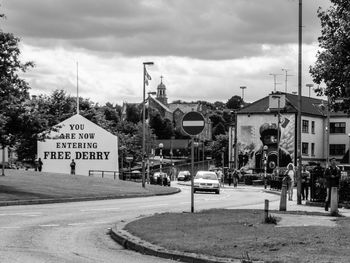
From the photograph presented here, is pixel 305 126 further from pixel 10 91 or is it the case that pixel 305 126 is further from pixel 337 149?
pixel 10 91

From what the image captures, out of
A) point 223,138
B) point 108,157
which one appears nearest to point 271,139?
point 108,157

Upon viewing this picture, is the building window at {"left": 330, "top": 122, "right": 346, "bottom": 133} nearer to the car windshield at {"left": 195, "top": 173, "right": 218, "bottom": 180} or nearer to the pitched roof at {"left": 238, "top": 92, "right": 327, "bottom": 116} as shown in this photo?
the pitched roof at {"left": 238, "top": 92, "right": 327, "bottom": 116}

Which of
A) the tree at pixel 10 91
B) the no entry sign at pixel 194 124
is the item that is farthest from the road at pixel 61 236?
the tree at pixel 10 91

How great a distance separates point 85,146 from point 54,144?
3.27 meters

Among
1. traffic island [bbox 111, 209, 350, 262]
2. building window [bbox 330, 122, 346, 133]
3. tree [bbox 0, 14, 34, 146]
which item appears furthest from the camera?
building window [bbox 330, 122, 346, 133]

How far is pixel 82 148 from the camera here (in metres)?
60.5

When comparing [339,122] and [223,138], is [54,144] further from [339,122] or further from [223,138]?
[223,138]

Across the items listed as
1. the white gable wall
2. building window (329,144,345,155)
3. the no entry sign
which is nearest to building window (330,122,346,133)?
building window (329,144,345,155)

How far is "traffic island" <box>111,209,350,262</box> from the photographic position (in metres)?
10.4

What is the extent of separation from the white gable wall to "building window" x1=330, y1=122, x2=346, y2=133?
42648 millimetres

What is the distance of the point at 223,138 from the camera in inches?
5453

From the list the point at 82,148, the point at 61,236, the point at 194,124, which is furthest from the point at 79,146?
the point at 61,236

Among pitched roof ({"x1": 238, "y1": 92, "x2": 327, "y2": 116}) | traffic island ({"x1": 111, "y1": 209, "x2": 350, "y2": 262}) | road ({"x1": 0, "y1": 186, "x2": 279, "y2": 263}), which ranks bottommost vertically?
road ({"x1": 0, "y1": 186, "x2": 279, "y2": 263})

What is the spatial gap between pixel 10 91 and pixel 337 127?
7032 cm
